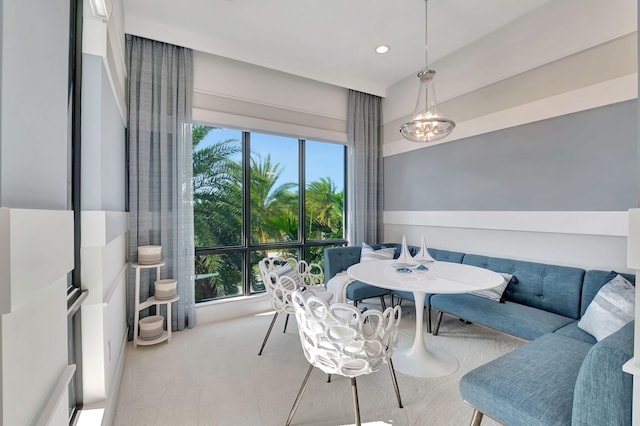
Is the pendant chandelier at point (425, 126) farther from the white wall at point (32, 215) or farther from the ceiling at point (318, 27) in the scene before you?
the white wall at point (32, 215)

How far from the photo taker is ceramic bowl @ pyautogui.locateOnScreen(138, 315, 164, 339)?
2.69 metres

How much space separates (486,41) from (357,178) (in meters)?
2.16

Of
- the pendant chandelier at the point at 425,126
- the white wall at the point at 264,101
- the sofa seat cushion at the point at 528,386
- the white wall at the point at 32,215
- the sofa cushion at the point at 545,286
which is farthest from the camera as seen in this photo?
the white wall at the point at 264,101

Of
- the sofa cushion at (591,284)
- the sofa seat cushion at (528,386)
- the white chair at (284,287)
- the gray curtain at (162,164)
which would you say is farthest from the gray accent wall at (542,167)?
the gray curtain at (162,164)

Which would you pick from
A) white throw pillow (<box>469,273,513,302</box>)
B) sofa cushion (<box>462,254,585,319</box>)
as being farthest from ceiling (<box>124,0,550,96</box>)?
white throw pillow (<box>469,273,513,302</box>)

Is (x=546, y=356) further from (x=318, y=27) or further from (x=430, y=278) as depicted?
(x=318, y=27)

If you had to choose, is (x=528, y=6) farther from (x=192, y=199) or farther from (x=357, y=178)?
(x=192, y=199)

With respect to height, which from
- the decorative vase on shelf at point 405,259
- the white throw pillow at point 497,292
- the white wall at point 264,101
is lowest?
the white throw pillow at point 497,292

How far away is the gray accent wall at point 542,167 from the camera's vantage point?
225 centimetres

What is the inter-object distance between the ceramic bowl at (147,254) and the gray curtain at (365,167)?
99.6 inches

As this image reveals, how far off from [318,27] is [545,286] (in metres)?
3.28

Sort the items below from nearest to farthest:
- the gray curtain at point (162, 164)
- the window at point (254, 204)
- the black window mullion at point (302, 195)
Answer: the gray curtain at point (162, 164) → the window at point (254, 204) → the black window mullion at point (302, 195)

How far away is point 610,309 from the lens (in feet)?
6.21

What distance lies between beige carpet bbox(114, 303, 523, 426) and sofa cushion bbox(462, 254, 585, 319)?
18.8 inches
